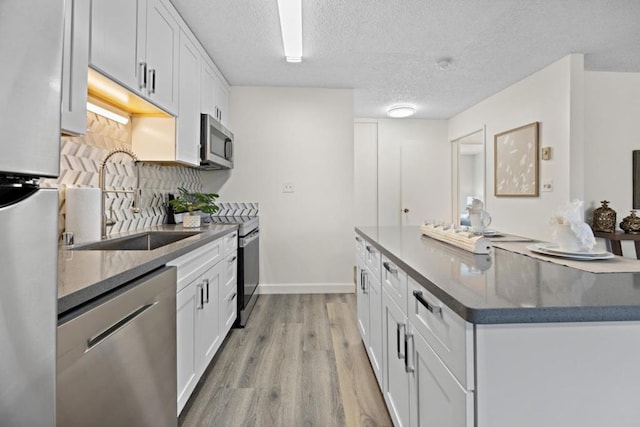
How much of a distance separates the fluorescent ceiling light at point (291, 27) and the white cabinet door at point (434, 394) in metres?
2.16

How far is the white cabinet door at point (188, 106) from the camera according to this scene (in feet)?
8.07

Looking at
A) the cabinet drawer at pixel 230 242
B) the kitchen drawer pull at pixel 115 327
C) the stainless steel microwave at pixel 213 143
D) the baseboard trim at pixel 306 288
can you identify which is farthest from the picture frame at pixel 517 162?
the kitchen drawer pull at pixel 115 327

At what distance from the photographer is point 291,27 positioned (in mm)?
2555

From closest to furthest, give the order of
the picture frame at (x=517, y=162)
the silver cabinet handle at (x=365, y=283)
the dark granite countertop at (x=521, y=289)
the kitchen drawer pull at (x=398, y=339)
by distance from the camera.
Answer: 1. the dark granite countertop at (x=521, y=289)
2. the kitchen drawer pull at (x=398, y=339)
3. the silver cabinet handle at (x=365, y=283)
4. the picture frame at (x=517, y=162)

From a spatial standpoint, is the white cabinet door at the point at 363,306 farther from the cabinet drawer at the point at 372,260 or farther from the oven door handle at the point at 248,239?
the oven door handle at the point at 248,239

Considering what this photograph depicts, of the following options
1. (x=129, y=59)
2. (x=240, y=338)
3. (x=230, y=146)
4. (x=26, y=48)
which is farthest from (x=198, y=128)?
(x=26, y=48)

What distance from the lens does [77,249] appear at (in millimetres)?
1591

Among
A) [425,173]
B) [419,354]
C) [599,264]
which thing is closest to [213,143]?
[419,354]

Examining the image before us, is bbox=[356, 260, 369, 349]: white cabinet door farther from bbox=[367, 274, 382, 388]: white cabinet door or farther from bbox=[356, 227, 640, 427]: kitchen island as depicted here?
bbox=[356, 227, 640, 427]: kitchen island

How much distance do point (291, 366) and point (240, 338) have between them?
62 centimetres

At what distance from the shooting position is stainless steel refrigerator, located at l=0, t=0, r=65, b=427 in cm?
48

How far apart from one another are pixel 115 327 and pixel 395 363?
1.06 m

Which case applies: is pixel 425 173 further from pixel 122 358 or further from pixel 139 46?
pixel 122 358

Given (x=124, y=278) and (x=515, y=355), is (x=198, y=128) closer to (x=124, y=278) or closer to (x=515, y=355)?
(x=124, y=278)
